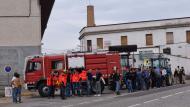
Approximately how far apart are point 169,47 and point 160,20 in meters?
5.15

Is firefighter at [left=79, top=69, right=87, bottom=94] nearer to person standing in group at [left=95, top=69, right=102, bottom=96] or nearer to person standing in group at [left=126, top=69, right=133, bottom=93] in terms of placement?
person standing in group at [left=95, top=69, right=102, bottom=96]

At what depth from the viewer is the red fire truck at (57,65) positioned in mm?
35469

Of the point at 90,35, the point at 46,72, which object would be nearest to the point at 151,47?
the point at 90,35

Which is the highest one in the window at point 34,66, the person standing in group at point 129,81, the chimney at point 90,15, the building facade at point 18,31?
the chimney at point 90,15

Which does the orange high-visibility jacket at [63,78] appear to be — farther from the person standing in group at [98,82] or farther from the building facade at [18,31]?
the building facade at [18,31]

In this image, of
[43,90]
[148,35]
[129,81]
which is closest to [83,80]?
[43,90]

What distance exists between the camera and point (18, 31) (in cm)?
4097

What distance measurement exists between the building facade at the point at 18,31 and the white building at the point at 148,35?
33.6 meters

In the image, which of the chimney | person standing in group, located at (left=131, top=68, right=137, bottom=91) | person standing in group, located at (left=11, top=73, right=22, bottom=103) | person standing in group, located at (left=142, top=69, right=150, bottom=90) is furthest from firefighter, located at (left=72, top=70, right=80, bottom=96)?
the chimney

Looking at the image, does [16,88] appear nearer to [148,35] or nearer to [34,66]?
[34,66]

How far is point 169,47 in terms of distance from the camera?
7488cm

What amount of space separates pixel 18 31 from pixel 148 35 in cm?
4030

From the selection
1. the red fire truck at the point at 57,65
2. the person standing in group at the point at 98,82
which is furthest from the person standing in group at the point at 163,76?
the person standing in group at the point at 98,82

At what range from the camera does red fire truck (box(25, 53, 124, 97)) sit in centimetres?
3547
